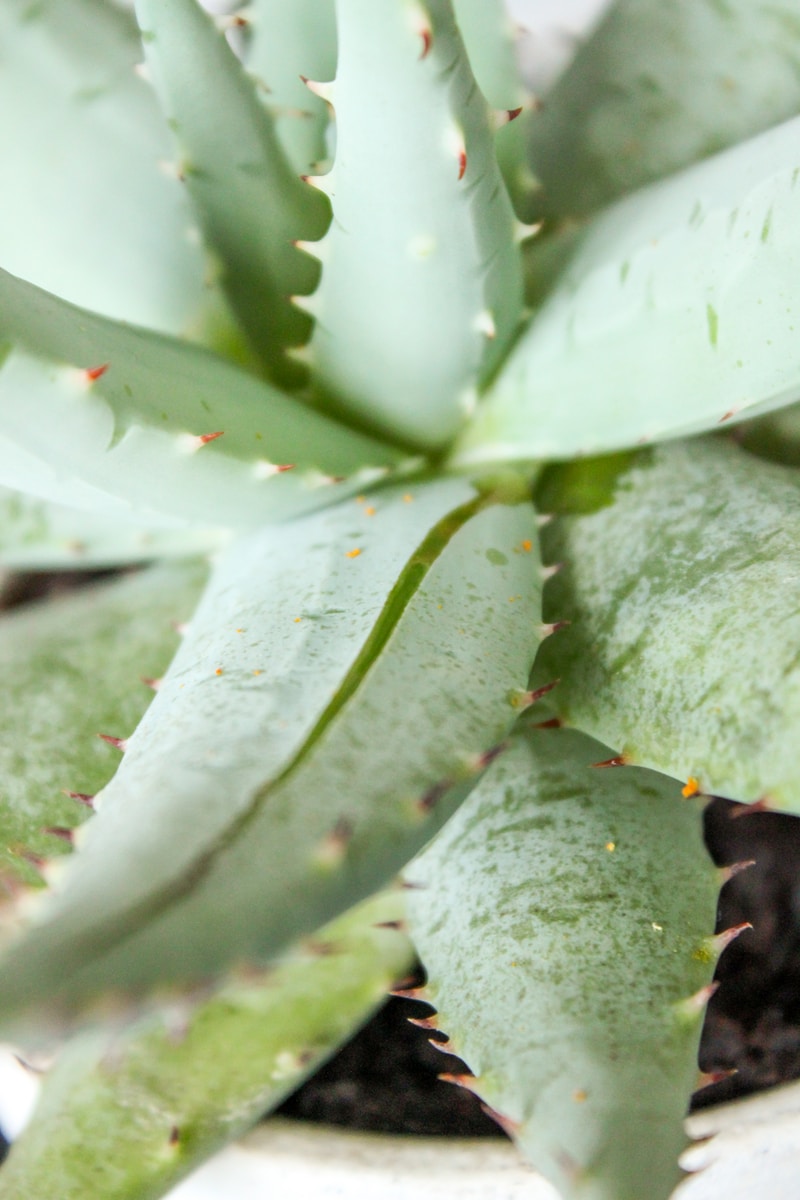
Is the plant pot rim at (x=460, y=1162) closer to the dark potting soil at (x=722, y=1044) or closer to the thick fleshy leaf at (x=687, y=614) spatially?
the dark potting soil at (x=722, y=1044)

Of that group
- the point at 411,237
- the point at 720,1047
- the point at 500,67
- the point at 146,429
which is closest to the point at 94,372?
the point at 146,429

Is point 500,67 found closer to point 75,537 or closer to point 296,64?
point 296,64

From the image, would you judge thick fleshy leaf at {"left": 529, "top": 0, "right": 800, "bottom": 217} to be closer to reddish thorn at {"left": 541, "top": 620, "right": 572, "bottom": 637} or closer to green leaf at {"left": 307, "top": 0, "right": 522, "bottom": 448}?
green leaf at {"left": 307, "top": 0, "right": 522, "bottom": 448}

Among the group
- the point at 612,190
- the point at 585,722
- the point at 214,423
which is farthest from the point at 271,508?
the point at 612,190

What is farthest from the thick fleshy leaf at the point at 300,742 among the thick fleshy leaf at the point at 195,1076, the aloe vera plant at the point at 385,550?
the thick fleshy leaf at the point at 195,1076

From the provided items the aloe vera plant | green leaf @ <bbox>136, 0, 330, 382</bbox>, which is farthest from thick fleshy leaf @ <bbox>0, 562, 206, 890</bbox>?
green leaf @ <bbox>136, 0, 330, 382</bbox>
